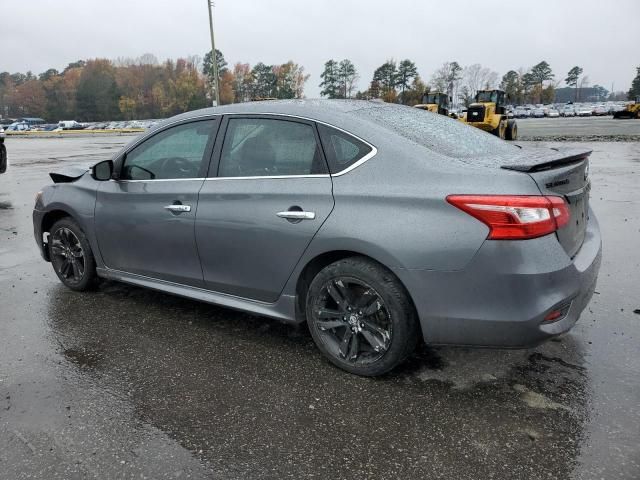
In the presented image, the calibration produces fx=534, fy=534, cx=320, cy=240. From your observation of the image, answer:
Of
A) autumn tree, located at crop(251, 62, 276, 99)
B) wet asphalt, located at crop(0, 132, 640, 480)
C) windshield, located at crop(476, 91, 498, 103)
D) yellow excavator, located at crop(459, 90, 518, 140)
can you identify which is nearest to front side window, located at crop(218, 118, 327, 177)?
wet asphalt, located at crop(0, 132, 640, 480)

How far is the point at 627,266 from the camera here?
516 cm

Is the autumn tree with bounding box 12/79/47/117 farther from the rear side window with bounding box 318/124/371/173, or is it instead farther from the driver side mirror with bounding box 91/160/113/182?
the rear side window with bounding box 318/124/371/173

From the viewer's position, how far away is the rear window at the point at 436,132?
3143mm

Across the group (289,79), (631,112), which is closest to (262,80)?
(289,79)

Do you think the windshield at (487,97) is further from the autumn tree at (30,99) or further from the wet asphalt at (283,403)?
the autumn tree at (30,99)

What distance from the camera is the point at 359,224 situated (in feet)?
9.67

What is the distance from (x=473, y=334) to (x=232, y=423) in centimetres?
133

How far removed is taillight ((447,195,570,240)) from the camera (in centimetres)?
261

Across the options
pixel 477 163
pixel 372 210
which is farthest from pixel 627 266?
pixel 372 210

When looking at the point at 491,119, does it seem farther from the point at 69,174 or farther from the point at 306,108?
the point at 306,108

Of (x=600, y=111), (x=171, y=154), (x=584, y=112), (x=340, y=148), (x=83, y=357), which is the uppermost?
(x=340, y=148)

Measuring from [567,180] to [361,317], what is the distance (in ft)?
4.46

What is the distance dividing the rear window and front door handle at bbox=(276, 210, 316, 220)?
0.70 metres

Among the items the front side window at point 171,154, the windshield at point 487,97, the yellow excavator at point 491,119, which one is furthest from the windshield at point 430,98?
the front side window at point 171,154
